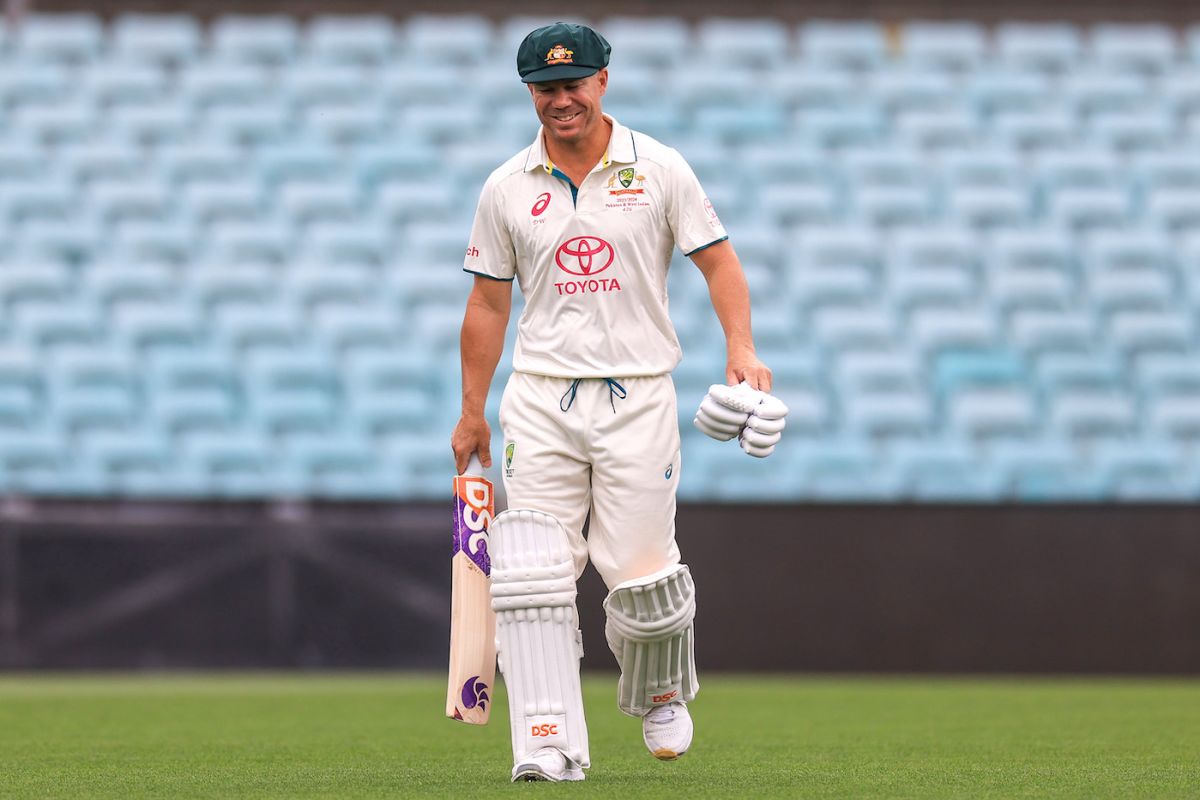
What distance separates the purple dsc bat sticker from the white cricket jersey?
76 cm

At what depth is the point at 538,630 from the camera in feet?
14.5

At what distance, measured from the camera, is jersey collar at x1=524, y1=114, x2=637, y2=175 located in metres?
4.54

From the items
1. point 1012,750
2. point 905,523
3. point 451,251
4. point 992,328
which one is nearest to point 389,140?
point 451,251

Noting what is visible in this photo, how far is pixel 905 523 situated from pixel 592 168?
4.73m

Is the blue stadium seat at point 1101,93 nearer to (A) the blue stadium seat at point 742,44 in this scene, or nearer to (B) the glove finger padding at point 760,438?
(A) the blue stadium seat at point 742,44

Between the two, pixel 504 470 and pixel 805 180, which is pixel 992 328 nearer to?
pixel 805 180

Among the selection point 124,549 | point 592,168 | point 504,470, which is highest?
point 592,168

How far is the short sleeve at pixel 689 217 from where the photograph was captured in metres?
4.55

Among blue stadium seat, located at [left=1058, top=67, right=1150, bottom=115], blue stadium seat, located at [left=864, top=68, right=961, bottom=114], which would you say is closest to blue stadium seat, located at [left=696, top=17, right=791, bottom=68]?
blue stadium seat, located at [left=864, top=68, right=961, bottom=114]

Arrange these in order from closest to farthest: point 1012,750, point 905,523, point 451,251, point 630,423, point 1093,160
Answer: point 630,423 < point 1012,750 < point 905,523 < point 451,251 < point 1093,160

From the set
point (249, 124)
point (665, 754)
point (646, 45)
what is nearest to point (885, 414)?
point (646, 45)

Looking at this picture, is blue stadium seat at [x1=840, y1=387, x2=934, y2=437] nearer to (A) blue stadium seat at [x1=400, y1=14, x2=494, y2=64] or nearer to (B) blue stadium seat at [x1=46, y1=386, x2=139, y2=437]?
(A) blue stadium seat at [x1=400, y1=14, x2=494, y2=64]

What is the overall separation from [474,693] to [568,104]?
142 centimetres

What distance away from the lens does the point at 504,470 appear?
4535 millimetres
